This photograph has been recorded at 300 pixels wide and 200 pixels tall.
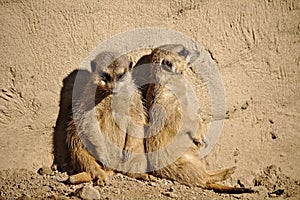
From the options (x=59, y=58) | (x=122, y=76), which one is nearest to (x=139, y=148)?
(x=122, y=76)

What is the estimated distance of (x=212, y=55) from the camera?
377 cm

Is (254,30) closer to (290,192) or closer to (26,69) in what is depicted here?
(290,192)

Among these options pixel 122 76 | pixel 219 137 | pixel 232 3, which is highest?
pixel 232 3

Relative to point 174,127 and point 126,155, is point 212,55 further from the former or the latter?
point 126,155

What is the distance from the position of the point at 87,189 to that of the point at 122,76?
2.50 ft

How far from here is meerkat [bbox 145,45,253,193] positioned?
350 centimetres

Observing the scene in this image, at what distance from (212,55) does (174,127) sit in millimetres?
536

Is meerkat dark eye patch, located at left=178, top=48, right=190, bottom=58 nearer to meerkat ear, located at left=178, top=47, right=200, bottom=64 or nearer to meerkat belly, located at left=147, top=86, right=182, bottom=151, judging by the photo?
meerkat ear, located at left=178, top=47, right=200, bottom=64

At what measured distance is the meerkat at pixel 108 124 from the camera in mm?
3543

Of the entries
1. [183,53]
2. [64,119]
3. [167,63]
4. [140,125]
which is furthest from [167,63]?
[64,119]

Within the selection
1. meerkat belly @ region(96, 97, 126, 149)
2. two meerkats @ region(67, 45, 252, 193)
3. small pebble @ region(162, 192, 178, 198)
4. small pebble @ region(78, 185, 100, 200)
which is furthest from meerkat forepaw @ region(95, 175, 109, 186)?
small pebble @ region(162, 192, 178, 198)

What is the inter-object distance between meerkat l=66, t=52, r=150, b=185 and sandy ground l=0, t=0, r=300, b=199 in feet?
0.42

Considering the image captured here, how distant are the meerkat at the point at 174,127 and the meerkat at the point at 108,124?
0.09m

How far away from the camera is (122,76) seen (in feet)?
11.8
